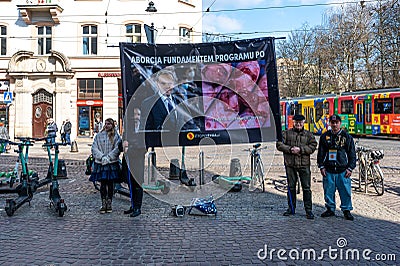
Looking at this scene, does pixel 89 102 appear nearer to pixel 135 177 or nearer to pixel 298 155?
pixel 135 177

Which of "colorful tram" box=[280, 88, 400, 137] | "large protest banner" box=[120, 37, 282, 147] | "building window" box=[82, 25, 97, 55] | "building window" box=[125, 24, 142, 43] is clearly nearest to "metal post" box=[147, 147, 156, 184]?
"large protest banner" box=[120, 37, 282, 147]

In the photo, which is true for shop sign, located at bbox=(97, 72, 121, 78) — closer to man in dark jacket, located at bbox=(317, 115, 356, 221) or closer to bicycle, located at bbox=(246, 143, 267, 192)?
bicycle, located at bbox=(246, 143, 267, 192)

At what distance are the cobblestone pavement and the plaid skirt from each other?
68 centimetres

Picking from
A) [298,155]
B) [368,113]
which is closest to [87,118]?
[368,113]

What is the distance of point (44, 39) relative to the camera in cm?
2964

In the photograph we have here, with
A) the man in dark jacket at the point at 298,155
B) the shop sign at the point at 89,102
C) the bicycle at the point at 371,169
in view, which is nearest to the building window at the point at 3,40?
the shop sign at the point at 89,102

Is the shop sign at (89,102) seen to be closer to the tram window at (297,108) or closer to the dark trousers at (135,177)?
the tram window at (297,108)

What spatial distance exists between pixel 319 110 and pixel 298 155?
27.0 metres

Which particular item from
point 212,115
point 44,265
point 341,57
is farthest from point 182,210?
point 341,57

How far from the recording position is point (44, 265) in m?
5.02

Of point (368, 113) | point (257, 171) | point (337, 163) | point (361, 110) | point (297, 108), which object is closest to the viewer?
point (337, 163)

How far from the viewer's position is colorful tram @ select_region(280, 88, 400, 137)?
26.3 metres

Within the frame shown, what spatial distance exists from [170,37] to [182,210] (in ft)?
79.6

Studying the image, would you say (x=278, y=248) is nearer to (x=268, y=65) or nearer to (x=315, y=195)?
(x=268, y=65)
